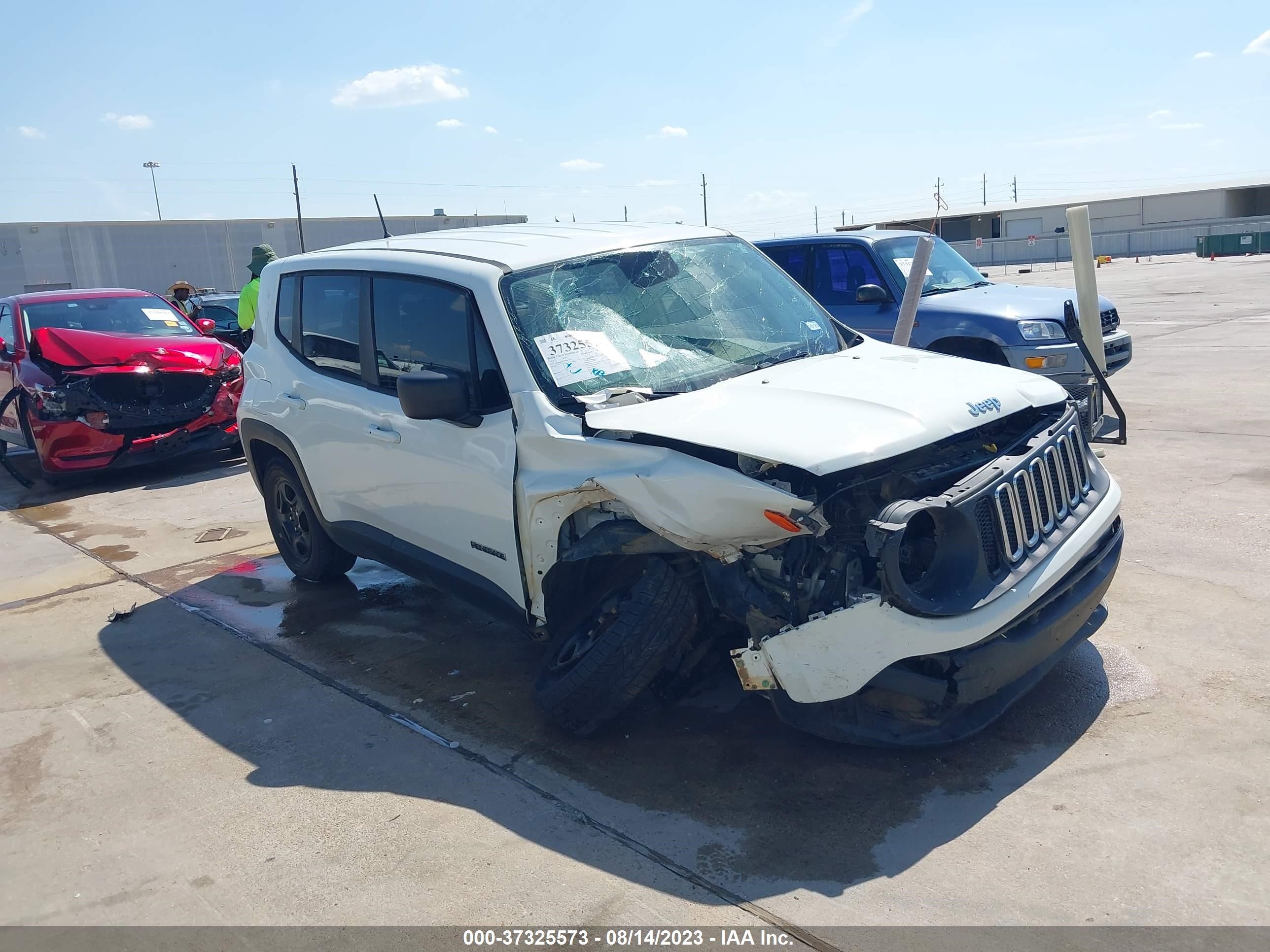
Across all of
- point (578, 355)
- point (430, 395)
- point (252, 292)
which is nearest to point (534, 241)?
point (578, 355)

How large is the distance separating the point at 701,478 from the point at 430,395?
1209 millimetres

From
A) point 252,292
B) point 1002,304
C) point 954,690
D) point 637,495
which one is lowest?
point 954,690

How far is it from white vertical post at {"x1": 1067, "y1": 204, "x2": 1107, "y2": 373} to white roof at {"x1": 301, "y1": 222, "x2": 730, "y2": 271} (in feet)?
8.96

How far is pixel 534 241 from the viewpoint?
185 inches

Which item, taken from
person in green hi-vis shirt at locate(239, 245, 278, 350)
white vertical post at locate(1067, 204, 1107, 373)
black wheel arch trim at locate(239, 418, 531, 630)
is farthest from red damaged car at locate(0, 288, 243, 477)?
white vertical post at locate(1067, 204, 1107, 373)

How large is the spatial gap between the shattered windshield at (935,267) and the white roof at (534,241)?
4531 mm

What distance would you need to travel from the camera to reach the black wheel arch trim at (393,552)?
431cm

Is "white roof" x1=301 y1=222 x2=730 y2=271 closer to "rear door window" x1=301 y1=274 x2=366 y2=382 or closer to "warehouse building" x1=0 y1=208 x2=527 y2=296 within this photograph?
"rear door window" x1=301 y1=274 x2=366 y2=382

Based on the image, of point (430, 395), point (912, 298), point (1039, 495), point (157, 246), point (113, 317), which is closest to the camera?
point (1039, 495)

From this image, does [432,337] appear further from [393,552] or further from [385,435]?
[393,552]

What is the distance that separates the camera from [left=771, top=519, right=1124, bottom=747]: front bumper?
3.30 metres

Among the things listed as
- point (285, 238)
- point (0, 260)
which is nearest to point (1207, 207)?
point (285, 238)

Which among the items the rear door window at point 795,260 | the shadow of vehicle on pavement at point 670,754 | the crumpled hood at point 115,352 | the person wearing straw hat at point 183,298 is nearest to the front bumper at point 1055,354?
the rear door window at point 795,260

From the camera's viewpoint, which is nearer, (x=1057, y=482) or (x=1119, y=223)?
(x=1057, y=482)
